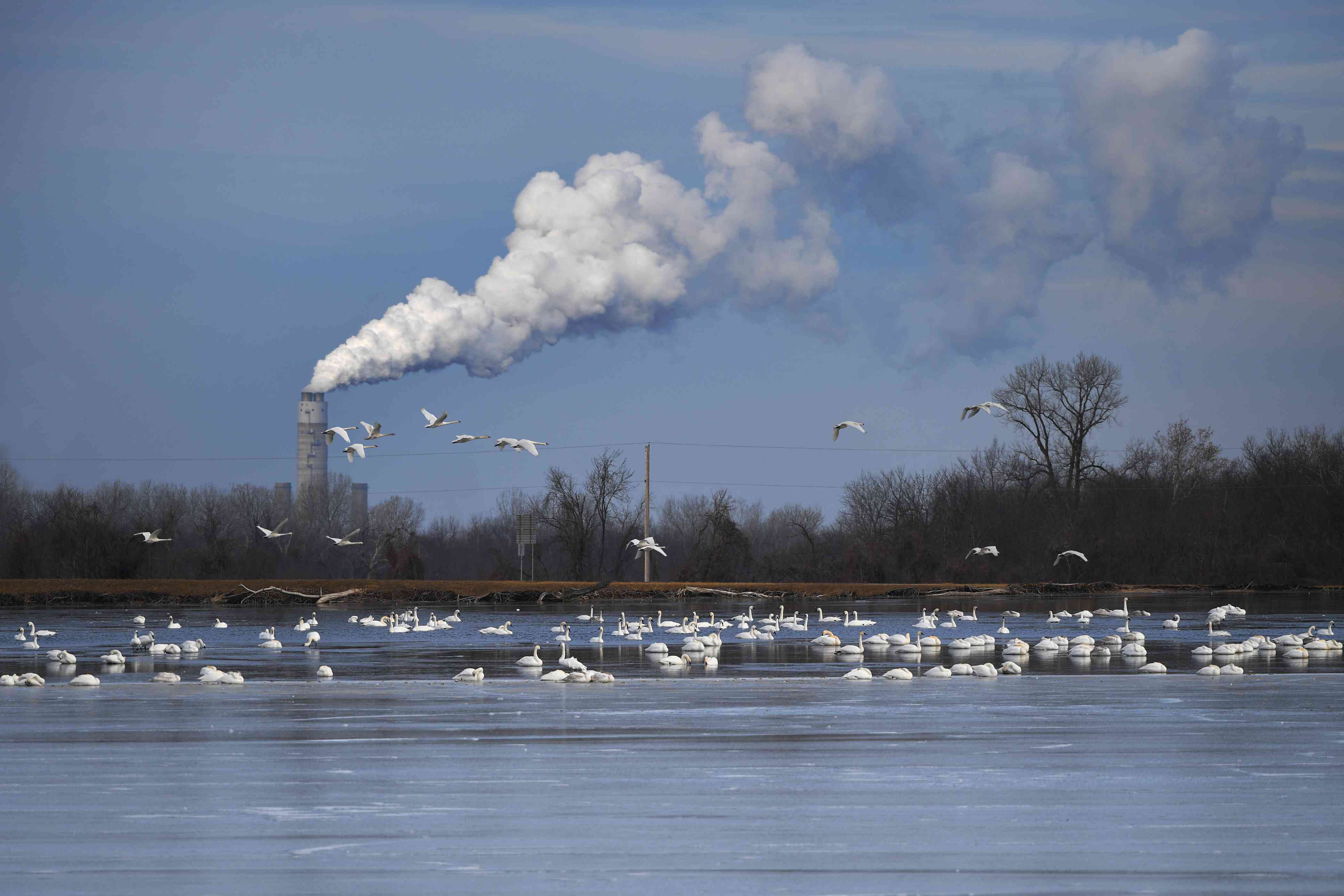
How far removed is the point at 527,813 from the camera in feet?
35.6

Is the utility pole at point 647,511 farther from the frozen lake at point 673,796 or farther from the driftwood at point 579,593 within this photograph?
the frozen lake at point 673,796

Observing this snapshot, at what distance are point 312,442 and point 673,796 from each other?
81753 millimetres

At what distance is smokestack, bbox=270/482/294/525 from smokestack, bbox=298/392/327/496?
2.11 metres

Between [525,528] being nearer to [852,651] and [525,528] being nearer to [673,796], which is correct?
[852,651]

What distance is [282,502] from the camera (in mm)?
98688

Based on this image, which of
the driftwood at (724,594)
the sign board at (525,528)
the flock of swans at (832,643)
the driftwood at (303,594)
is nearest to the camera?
the flock of swans at (832,643)

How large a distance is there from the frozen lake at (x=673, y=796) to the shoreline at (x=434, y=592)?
3728 cm

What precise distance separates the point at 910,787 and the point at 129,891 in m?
6.11

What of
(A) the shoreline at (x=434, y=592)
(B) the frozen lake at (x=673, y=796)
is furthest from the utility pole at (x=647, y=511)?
(B) the frozen lake at (x=673, y=796)

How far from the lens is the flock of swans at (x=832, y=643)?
76.3 feet

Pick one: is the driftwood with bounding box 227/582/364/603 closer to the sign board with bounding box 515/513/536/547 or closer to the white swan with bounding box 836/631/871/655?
the sign board with bounding box 515/513/536/547

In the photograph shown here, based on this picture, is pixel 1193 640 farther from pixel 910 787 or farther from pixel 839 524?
pixel 839 524

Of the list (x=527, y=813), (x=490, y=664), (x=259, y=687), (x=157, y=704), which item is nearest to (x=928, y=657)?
(x=490, y=664)

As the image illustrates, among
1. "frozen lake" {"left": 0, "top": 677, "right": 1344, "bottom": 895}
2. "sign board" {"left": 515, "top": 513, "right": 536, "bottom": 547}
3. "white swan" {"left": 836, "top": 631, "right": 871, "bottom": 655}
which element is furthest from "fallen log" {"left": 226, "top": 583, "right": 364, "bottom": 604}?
"frozen lake" {"left": 0, "top": 677, "right": 1344, "bottom": 895}
